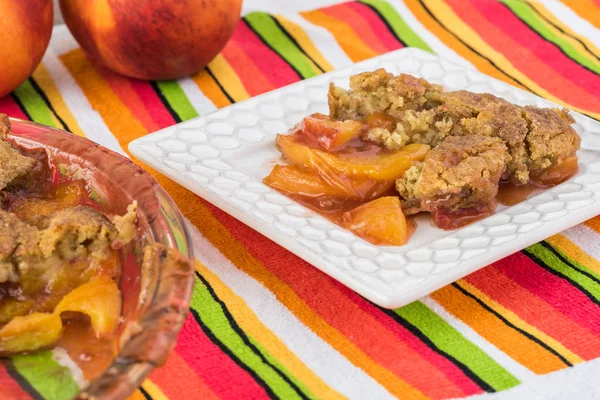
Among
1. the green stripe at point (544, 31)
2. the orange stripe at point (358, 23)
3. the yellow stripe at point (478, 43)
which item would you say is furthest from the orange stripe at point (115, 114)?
the green stripe at point (544, 31)

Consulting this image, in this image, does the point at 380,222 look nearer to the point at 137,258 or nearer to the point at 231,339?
the point at 231,339

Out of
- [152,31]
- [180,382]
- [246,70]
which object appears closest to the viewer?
[180,382]

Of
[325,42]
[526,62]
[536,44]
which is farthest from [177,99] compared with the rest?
[536,44]

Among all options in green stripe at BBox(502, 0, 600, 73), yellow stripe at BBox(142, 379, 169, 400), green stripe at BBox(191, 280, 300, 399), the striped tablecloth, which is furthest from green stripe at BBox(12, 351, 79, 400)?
green stripe at BBox(502, 0, 600, 73)

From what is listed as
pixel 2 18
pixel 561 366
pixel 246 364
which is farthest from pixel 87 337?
pixel 2 18

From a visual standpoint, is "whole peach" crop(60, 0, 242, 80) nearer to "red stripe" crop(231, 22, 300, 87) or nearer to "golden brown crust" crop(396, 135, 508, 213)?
"red stripe" crop(231, 22, 300, 87)

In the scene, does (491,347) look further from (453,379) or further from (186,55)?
(186,55)
